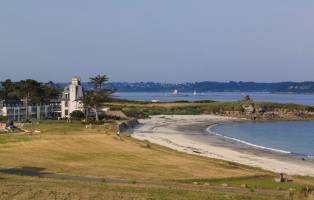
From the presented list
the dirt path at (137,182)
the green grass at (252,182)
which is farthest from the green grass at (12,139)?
the green grass at (252,182)

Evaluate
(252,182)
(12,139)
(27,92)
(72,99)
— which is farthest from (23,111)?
(252,182)

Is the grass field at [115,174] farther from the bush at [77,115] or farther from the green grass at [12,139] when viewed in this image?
the bush at [77,115]

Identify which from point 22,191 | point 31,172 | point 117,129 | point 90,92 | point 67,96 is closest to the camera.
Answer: point 22,191

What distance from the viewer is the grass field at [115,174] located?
20.9 metres

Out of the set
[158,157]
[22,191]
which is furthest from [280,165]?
[22,191]

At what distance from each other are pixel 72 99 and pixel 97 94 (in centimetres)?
884

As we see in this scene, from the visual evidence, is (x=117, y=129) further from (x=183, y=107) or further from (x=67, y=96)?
(x=183, y=107)

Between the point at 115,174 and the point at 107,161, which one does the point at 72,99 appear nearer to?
the point at 107,161

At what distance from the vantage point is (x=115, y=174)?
3206 centimetres

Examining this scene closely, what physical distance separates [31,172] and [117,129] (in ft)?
148

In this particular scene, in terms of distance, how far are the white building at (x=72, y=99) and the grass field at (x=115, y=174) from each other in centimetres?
4072

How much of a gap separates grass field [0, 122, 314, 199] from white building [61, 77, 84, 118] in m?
40.7

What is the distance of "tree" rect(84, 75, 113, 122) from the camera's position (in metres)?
91.9

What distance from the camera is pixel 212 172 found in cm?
3547
